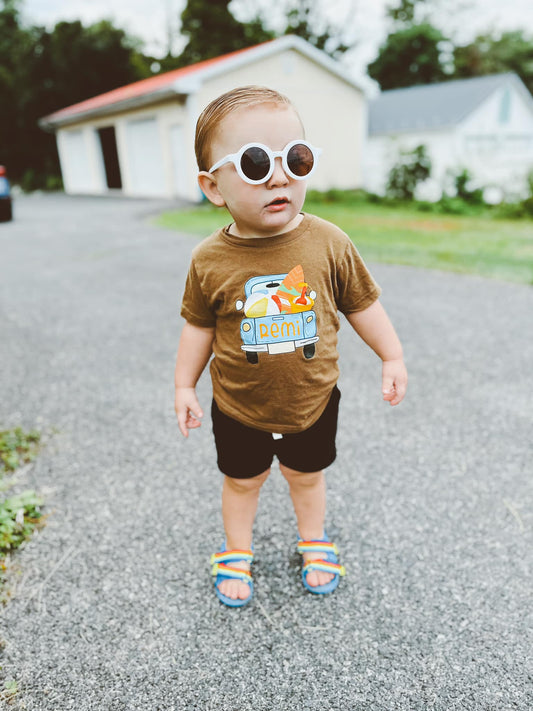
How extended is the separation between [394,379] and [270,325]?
47 cm

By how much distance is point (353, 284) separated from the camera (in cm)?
159

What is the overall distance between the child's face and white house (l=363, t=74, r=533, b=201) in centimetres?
1807

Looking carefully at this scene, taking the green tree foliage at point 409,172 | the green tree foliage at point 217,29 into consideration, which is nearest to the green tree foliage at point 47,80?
the green tree foliage at point 217,29

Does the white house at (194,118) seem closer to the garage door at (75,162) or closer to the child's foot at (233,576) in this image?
the garage door at (75,162)

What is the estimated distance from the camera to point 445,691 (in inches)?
56.7

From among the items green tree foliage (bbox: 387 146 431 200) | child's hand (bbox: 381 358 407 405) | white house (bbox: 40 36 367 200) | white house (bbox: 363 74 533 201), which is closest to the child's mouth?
child's hand (bbox: 381 358 407 405)

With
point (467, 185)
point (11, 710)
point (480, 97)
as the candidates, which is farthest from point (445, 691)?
point (480, 97)

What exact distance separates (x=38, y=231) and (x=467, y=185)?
470 inches

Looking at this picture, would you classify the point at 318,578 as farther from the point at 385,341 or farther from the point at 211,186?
the point at 211,186

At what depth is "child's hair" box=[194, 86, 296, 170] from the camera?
1346 mm

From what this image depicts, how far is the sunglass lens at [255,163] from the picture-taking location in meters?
1.30

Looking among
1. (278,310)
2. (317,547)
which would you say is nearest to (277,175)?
(278,310)

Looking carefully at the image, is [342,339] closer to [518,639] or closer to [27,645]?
[518,639]

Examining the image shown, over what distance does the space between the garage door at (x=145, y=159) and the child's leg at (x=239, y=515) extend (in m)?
15.5
